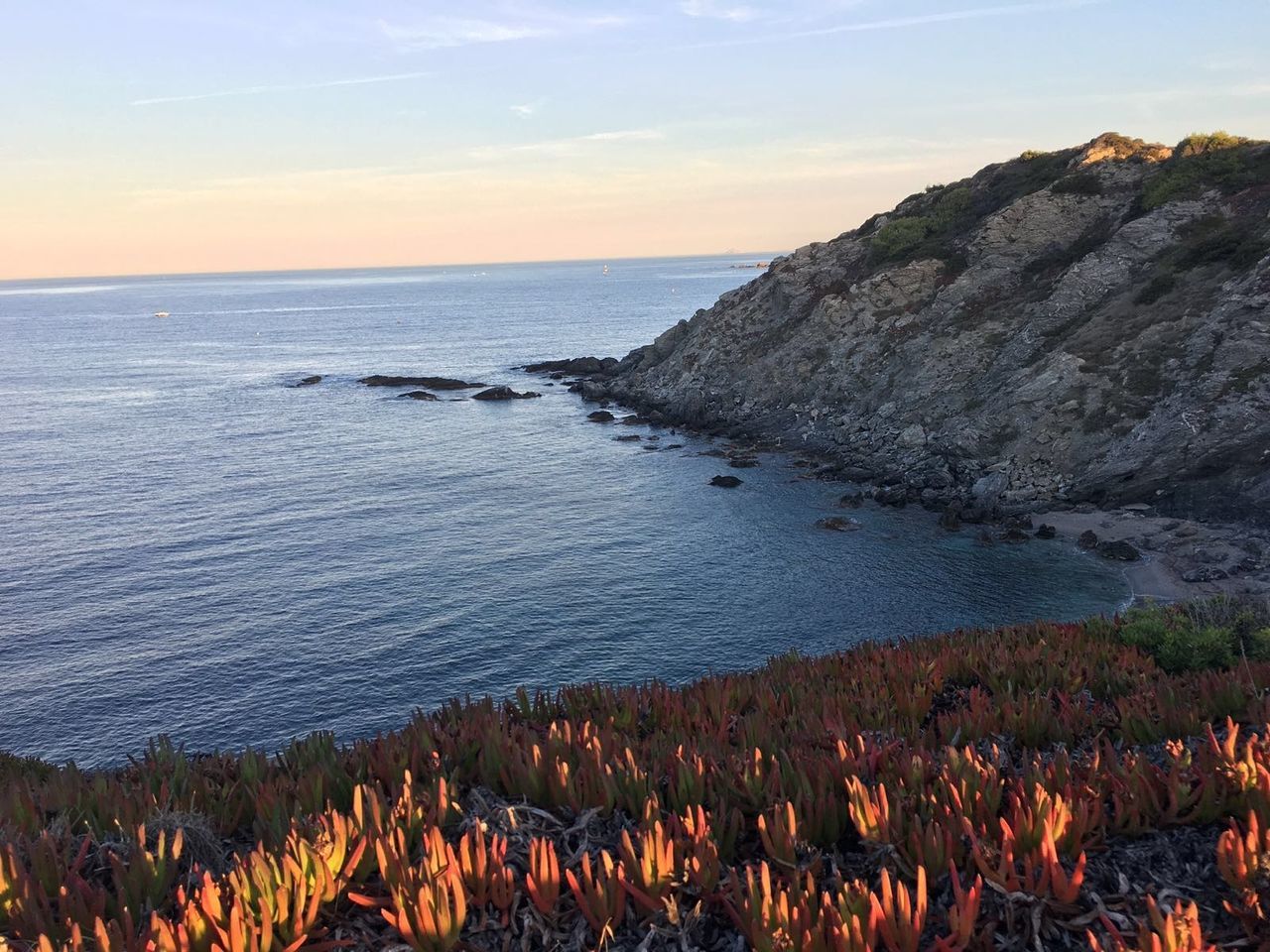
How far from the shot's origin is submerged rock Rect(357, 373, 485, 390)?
3922 inches

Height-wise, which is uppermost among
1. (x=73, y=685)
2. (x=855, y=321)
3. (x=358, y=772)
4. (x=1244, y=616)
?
(x=855, y=321)

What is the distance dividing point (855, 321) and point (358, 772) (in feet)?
235

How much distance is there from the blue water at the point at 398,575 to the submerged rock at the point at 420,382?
914 inches

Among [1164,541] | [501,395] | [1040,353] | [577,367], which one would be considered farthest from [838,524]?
[577,367]

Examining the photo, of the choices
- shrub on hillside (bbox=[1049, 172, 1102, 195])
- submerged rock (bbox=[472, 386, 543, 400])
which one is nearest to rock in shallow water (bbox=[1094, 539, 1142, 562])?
shrub on hillside (bbox=[1049, 172, 1102, 195])

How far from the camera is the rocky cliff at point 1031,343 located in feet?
157

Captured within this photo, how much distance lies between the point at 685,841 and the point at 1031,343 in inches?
2470

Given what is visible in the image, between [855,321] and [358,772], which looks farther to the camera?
[855,321]

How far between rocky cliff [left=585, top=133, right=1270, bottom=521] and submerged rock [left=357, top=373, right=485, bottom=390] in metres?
18.0

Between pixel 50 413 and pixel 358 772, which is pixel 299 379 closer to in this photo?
pixel 50 413

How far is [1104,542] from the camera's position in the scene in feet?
138

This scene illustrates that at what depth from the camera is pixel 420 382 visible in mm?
101562

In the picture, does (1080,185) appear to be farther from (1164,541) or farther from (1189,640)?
(1189,640)

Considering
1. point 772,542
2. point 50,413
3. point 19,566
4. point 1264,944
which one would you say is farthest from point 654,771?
point 50,413
